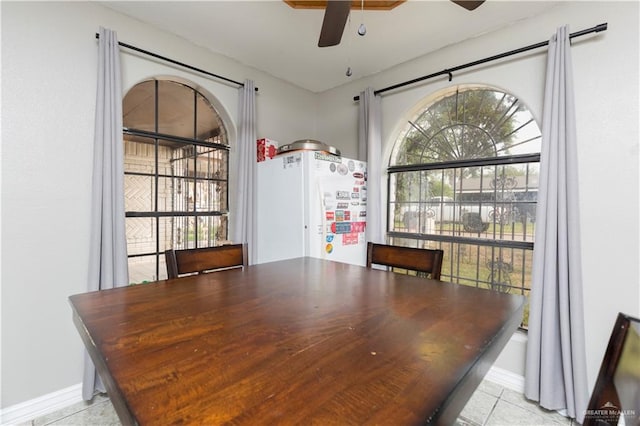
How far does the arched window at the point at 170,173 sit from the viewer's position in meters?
2.36

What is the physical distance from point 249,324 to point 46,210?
185 centimetres

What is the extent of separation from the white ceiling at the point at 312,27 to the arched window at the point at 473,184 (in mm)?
475

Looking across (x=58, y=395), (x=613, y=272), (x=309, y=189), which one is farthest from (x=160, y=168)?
(x=613, y=272)

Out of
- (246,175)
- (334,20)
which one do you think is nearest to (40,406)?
(246,175)

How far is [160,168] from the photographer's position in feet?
8.16

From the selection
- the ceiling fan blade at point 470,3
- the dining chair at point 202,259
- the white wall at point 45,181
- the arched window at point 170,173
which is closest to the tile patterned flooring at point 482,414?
the white wall at point 45,181

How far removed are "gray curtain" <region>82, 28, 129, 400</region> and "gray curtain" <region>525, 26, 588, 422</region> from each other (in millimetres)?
2750

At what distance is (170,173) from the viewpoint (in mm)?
2555

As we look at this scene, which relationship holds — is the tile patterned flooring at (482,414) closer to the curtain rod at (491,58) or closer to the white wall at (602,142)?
the white wall at (602,142)

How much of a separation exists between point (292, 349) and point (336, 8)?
1.52 m

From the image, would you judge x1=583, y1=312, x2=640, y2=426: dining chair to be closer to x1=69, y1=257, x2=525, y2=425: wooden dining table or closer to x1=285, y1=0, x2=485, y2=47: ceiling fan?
x1=69, y1=257, x2=525, y2=425: wooden dining table

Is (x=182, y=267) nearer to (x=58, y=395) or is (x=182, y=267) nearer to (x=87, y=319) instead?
(x=87, y=319)

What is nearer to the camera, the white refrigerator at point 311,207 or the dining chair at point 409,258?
the dining chair at point 409,258

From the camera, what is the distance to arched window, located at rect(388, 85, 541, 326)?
7.38 ft
